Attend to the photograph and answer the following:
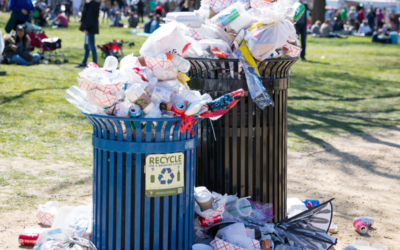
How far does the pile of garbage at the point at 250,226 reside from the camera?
9.84 ft

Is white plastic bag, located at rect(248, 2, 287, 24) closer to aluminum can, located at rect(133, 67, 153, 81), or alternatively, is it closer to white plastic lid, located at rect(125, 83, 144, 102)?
aluminum can, located at rect(133, 67, 153, 81)

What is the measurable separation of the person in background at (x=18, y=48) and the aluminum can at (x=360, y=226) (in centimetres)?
955

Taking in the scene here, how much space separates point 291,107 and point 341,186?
388 centimetres

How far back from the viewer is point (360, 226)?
146 inches

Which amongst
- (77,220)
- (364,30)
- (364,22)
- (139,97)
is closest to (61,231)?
(77,220)

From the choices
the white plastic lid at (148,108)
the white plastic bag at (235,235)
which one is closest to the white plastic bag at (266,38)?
the white plastic lid at (148,108)

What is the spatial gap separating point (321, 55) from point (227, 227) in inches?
577

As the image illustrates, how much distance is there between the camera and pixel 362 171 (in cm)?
530

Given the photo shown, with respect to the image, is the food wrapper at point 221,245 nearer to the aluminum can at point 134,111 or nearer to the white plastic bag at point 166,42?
the aluminum can at point 134,111

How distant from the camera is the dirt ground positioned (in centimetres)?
368

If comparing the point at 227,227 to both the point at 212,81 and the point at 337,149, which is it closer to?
the point at 212,81

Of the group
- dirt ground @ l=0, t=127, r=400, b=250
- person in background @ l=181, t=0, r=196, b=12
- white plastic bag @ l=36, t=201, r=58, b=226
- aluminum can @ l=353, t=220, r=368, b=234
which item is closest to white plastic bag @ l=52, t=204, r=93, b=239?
white plastic bag @ l=36, t=201, r=58, b=226

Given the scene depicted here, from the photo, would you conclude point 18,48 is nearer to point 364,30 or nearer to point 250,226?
point 250,226

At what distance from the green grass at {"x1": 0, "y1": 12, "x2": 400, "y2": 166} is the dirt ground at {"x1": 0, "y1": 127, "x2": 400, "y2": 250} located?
0.35 metres
